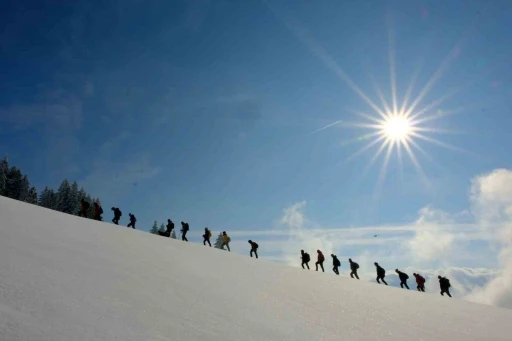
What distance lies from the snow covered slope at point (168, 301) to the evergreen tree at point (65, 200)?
7633cm

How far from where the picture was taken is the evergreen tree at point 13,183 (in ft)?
265

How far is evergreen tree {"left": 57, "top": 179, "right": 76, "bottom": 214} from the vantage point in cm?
7919

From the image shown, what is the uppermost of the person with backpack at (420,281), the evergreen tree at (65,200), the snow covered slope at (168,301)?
the evergreen tree at (65,200)

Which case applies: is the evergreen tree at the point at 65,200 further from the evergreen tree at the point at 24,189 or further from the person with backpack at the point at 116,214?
the person with backpack at the point at 116,214

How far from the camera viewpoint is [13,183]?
82.0m

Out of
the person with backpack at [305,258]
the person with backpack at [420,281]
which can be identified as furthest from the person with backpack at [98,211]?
the person with backpack at [420,281]

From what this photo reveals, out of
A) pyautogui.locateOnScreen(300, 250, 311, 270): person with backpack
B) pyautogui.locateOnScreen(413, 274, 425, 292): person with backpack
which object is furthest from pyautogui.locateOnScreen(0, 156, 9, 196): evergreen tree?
pyautogui.locateOnScreen(413, 274, 425, 292): person with backpack

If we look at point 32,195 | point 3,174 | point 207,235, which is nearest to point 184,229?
point 207,235

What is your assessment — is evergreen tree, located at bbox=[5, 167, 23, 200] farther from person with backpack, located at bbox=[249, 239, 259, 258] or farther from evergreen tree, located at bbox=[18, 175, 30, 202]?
person with backpack, located at bbox=[249, 239, 259, 258]

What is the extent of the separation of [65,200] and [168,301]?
85619 mm

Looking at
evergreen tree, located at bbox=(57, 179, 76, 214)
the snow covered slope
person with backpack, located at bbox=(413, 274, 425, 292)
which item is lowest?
the snow covered slope

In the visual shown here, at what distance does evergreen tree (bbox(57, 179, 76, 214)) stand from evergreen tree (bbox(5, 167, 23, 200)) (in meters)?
9.90

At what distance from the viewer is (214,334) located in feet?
17.7

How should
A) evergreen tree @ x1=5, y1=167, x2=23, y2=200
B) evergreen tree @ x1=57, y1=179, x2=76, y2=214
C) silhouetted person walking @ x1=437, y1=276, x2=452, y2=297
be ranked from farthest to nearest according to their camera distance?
evergreen tree @ x1=5, y1=167, x2=23, y2=200
evergreen tree @ x1=57, y1=179, x2=76, y2=214
silhouetted person walking @ x1=437, y1=276, x2=452, y2=297
